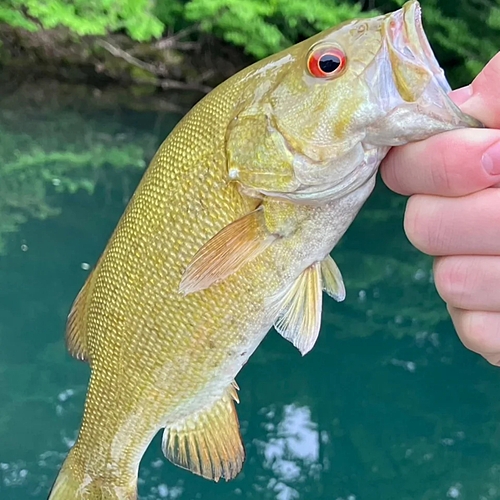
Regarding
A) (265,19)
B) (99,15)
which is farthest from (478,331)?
(99,15)

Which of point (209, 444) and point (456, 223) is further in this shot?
point (209, 444)

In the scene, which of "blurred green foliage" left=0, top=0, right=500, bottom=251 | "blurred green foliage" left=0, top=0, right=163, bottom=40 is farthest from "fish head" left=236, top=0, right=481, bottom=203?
"blurred green foliage" left=0, top=0, right=163, bottom=40

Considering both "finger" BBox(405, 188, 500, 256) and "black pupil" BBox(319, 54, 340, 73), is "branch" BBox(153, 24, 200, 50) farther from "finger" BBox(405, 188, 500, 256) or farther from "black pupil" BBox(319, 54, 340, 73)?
"finger" BBox(405, 188, 500, 256)

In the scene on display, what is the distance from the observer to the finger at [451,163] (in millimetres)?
980

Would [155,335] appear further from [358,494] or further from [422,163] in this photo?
[358,494]

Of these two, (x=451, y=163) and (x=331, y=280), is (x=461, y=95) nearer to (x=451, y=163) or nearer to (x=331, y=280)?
(x=451, y=163)

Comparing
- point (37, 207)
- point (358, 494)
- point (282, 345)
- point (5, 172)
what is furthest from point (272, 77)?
point (5, 172)

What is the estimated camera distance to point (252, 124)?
1.23 m

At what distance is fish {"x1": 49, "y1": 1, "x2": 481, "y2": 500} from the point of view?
1.09m

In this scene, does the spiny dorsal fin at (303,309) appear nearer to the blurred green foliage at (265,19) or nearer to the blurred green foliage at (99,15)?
the blurred green foliage at (265,19)

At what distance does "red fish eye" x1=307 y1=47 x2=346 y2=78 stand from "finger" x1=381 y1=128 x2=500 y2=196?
7.4 inches

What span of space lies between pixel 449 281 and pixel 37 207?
4781 mm

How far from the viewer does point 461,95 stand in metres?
1.08

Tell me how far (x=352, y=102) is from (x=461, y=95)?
185 mm
